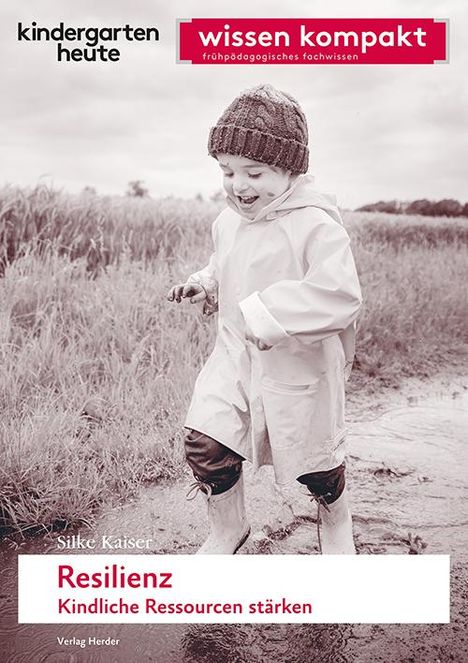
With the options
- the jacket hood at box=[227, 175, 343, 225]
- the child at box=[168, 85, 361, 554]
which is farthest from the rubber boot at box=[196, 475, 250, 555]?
the jacket hood at box=[227, 175, 343, 225]

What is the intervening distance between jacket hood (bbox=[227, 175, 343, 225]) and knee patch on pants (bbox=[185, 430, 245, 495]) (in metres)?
0.55

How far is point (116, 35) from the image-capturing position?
2.16 m

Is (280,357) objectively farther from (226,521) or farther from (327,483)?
(226,521)

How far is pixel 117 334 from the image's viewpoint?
125 inches

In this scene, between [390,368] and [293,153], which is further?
[390,368]

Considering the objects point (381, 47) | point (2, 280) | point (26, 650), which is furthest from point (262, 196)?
point (2, 280)

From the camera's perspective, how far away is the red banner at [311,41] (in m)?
2.07

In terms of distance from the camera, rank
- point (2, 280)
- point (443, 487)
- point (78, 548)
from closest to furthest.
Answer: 1. point (78, 548)
2. point (443, 487)
3. point (2, 280)

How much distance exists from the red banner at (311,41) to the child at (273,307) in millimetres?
439

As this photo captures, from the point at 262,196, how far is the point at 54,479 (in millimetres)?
1098

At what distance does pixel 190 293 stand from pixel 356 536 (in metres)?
0.91

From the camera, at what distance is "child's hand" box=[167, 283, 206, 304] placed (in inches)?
70.8

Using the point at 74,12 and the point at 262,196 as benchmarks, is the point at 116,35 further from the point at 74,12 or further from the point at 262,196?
the point at 262,196

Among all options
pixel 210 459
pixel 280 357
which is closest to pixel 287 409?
pixel 280 357
